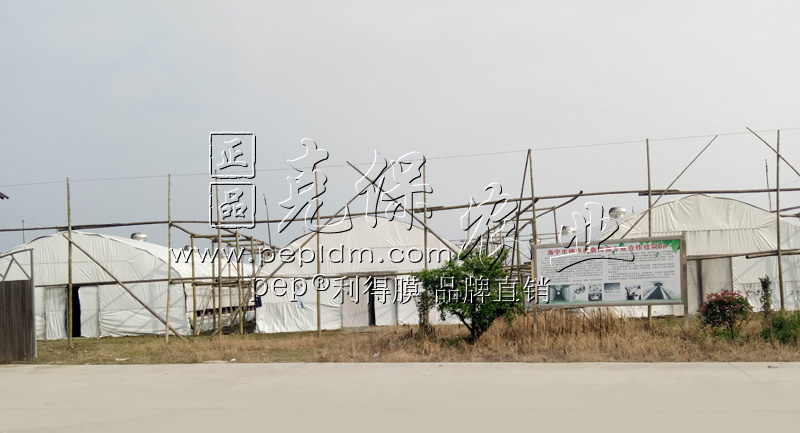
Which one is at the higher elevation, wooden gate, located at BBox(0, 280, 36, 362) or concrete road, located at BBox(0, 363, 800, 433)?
wooden gate, located at BBox(0, 280, 36, 362)

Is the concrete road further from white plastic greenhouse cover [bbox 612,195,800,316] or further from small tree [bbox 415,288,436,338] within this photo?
white plastic greenhouse cover [bbox 612,195,800,316]

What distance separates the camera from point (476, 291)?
15.2 m

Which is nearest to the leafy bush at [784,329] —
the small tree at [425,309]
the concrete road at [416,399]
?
the concrete road at [416,399]

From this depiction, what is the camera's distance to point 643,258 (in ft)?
49.7

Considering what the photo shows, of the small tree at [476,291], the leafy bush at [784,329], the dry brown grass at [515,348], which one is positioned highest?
the small tree at [476,291]

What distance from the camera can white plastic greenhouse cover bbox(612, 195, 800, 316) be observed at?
80.5 feet

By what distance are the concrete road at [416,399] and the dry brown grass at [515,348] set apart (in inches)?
32.6

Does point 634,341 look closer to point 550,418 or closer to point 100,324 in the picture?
point 550,418

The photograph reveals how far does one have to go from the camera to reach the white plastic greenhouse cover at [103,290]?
25391 mm

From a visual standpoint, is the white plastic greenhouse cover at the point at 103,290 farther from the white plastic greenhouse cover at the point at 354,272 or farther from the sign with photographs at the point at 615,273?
the sign with photographs at the point at 615,273

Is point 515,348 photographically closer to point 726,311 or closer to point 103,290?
point 726,311

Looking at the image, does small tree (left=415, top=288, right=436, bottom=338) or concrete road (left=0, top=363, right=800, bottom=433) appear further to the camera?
small tree (left=415, top=288, right=436, bottom=338)

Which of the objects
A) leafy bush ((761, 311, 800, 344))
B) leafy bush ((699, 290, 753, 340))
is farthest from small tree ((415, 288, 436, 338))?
leafy bush ((761, 311, 800, 344))

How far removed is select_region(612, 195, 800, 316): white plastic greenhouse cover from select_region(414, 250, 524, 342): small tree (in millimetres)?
10239
